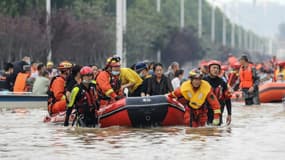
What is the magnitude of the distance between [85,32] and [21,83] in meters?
26.1

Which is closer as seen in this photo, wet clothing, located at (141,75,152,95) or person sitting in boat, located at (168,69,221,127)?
person sitting in boat, located at (168,69,221,127)

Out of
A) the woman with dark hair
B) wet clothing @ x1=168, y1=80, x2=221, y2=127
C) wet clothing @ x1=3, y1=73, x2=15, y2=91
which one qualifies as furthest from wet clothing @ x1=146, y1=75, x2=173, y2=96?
wet clothing @ x1=3, y1=73, x2=15, y2=91

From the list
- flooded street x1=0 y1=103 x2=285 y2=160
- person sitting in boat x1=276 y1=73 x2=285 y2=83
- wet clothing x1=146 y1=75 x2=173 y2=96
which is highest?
person sitting in boat x1=276 y1=73 x2=285 y2=83

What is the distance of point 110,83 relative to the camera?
22.4m

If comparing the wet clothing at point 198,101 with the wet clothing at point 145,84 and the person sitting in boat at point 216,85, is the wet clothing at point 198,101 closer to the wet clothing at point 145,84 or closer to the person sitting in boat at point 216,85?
the person sitting in boat at point 216,85

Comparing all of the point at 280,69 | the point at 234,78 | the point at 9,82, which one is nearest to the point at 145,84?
the point at 234,78

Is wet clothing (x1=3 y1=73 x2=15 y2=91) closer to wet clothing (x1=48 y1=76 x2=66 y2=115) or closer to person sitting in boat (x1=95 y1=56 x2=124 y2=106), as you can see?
wet clothing (x1=48 y1=76 x2=66 y2=115)

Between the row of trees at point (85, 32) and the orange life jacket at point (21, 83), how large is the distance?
56.6 ft

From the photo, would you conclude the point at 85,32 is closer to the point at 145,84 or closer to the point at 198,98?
Result: the point at 145,84

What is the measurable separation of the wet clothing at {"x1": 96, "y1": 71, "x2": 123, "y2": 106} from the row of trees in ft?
92.3

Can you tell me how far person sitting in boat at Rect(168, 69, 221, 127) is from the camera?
2025cm

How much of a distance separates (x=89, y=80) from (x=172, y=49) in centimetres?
7535

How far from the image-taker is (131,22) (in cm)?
7975

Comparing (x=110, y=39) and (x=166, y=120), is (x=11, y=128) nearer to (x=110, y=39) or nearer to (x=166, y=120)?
(x=166, y=120)
